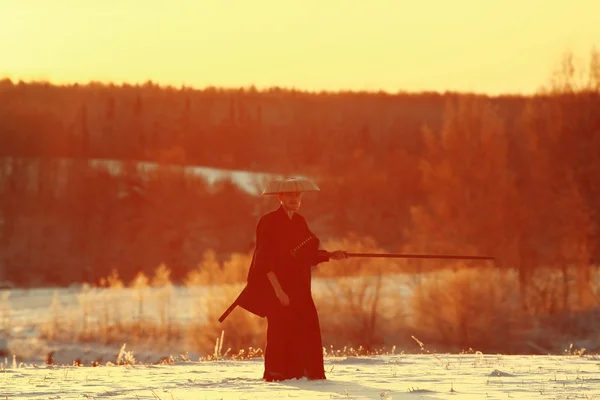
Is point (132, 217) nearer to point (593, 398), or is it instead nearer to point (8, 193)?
point (8, 193)

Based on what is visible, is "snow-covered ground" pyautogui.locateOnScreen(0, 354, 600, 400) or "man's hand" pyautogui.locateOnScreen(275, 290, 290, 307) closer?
"snow-covered ground" pyautogui.locateOnScreen(0, 354, 600, 400)

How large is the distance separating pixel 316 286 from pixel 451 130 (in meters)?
8.03

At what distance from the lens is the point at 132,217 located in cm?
8212

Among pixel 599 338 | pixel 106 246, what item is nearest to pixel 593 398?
pixel 599 338

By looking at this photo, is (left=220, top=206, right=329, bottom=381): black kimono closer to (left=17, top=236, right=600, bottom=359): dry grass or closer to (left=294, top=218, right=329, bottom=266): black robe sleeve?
(left=294, top=218, right=329, bottom=266): black robe sleeve

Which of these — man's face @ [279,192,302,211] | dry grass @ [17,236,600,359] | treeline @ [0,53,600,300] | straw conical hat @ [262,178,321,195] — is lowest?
dry grass @ [17,236,600,359]

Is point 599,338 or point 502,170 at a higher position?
point 502,170

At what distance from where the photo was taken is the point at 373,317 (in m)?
36.9

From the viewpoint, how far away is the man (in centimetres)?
1195

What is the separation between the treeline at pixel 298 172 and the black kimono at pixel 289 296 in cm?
3078

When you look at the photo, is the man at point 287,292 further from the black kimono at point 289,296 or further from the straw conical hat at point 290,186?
the straw conical hat at point 290,186

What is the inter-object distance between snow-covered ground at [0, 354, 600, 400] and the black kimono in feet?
0.86

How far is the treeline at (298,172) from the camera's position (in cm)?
4334

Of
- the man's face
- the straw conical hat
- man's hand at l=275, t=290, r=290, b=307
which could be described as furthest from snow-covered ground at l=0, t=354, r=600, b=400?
the straw conical hat
